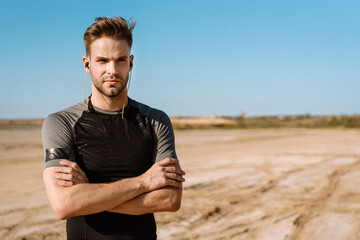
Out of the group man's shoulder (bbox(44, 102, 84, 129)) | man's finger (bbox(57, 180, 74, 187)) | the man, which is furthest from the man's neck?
man's finger (bbox(57, 180, 74, 187))

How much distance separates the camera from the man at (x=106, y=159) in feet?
5.90

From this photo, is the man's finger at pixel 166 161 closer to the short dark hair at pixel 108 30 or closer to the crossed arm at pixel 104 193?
the crossed arm at pixel 104 193

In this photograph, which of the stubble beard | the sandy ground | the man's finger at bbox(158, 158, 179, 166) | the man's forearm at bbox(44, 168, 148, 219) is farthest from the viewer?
the sandy ground

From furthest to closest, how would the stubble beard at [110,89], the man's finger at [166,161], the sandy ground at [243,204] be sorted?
the sandy ground at [243,204], the man's finger at [166,161], the stubble beard at [110,89]

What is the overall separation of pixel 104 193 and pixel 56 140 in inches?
16.4

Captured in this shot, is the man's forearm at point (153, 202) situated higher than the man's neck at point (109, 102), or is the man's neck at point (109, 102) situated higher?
the man's neck at point (109, 102)

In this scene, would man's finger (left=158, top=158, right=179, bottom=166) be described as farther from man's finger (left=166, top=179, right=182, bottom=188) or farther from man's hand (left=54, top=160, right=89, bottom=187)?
man's hand (left=54, top=160, right=89, bottom=187)

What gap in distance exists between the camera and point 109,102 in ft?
6.41

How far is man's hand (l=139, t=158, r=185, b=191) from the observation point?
6.31 feet

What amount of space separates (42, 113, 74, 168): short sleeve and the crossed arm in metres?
0.06

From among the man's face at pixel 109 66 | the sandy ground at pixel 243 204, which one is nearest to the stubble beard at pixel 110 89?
the man's face at pixel 109 66

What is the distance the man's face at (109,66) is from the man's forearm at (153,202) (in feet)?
2.07

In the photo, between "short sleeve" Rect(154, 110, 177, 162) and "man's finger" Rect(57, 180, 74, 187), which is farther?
"short sleeve" Rect(154, 110, 177, 162)

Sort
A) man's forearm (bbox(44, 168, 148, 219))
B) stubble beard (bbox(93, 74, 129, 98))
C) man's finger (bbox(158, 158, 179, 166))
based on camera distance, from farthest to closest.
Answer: man's finger (bbox(158, 158, 179, 166)), stubble beard (bbox(93, 74, 129, 98)), man's forearm (bbox(44, 168, 148, 219))
